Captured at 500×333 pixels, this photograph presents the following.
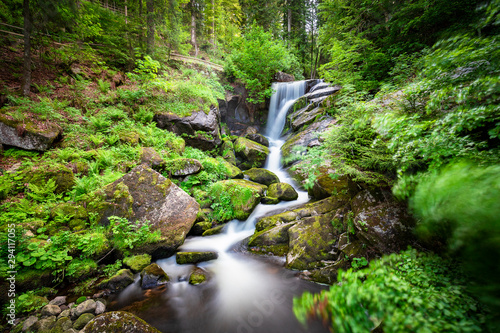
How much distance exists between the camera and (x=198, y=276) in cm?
461

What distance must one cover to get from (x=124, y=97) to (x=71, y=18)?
348 centimetres

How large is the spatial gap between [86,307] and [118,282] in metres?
0.69

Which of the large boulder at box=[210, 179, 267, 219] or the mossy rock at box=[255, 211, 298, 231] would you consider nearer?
the mossy rock at box=[255, 211, 298, 231]

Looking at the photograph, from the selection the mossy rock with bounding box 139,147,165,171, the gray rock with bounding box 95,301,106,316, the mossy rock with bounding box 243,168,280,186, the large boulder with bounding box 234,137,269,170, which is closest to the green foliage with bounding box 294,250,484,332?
the gray rock with bounding box 95,301,106,316

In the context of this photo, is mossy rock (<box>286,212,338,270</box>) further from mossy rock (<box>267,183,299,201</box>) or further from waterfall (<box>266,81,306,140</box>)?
waterfall (<box>266,81,306,140</box>)

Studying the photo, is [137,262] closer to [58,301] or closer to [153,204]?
[58,301]

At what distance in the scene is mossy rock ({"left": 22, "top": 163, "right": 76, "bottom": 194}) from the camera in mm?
5008

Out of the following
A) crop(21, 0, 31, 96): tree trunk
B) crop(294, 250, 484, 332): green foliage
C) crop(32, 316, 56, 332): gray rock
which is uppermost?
crop(21, 0, 31, 96): tree trunk

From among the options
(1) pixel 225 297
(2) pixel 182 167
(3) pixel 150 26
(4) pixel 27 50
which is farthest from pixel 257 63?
(1) pixel 225 297

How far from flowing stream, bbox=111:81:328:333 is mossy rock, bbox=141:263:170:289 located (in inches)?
5.3

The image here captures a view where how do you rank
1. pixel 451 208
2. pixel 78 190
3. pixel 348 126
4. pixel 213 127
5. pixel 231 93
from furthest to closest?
pixel 231 93
pixel 213 127
pixel 78 190
pixel 348 126
pixel 451 208

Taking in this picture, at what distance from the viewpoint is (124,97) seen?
366 inches

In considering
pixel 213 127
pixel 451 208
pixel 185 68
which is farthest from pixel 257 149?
pixel 451 208

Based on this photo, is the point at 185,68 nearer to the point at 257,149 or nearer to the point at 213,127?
the point at 213,127
